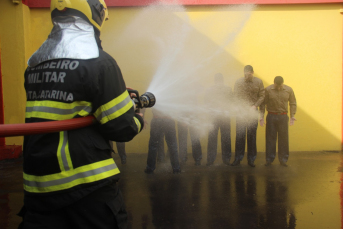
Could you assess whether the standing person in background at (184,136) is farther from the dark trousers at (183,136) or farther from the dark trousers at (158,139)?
the dark trousers at (158,139)

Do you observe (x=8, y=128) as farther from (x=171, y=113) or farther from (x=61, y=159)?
(x=171, y=113)

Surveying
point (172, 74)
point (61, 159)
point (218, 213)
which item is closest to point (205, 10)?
point (172, 74)

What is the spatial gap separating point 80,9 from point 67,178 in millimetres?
985

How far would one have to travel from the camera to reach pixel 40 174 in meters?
1.80

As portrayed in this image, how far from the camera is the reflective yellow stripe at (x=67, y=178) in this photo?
5.81 ft

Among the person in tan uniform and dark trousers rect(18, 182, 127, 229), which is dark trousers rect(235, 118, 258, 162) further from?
dark trousers rect(18, 182, 127, 229)

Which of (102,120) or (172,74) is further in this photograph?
(172,74)

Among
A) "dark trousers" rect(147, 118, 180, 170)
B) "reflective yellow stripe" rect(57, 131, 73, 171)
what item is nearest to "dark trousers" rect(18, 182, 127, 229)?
"reflective yellow stripe" rect(57, 131, 73, 171)

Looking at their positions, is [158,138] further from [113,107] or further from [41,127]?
[41,127]

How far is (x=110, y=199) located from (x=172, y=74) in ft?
17.8

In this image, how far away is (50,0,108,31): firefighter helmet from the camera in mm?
1907

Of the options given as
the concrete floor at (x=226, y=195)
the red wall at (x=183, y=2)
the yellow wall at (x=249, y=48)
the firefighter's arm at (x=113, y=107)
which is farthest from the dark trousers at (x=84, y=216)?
the red wall at (x=183, y=2)

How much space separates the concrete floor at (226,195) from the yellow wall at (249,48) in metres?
1.60

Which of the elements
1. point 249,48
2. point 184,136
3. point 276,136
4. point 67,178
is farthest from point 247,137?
point 67,178
